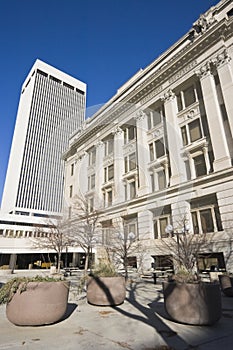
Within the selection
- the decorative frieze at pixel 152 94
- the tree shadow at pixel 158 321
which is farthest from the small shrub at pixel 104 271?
the decorative frieze at pixel 152 94

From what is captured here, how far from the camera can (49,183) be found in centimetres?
8900

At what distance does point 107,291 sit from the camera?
659 cm

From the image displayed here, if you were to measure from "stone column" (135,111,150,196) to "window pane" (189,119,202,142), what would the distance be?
528 centimetres

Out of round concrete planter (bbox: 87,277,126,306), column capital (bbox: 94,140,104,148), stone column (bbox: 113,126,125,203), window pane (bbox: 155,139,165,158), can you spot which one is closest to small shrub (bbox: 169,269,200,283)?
round concrete planter (bbox: 87,277,126,306)

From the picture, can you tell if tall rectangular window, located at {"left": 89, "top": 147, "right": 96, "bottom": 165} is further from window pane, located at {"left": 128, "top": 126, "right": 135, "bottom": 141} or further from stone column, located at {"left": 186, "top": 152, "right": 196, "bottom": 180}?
stone column, located at {"left": 186, "top": 152, "right": 196, "bottom": 180}

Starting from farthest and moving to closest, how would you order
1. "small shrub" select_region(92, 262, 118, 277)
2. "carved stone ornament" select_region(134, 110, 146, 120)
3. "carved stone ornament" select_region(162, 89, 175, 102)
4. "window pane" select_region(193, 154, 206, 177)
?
"carved stone ornament" select_region(134, 110, 146, 120), "carved stone ornament" select_region(162, 89, 175, 102), "window pane" select_region(193, 154, 206, 177), "small shrub" select_region(92, 262, 118, 277)

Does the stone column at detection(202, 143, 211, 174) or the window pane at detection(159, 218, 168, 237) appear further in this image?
the window pane at detection(159, 218, 168, 237)

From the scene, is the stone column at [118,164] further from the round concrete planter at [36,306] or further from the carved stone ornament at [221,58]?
the round concrete planter at [36,306]

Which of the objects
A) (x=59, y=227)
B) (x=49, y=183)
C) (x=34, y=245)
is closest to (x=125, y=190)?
(x=59, y=227)

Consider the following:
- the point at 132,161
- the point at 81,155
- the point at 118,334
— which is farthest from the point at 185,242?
the point at 81,155

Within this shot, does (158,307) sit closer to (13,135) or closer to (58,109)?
(58,109)

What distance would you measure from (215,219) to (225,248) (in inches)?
99.8

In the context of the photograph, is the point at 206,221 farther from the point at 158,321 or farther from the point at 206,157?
the point at 158,321

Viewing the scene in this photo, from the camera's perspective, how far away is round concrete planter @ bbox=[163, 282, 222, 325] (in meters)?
4.46
